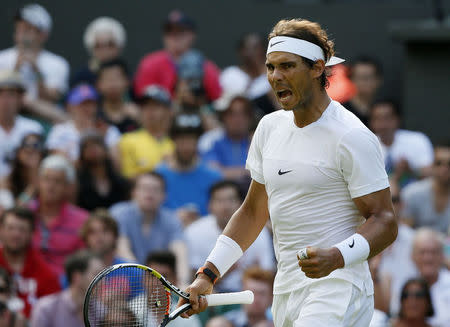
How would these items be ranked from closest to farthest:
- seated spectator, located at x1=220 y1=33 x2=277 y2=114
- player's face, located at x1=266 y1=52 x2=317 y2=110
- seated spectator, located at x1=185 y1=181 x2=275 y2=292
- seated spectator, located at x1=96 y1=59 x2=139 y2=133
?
player's face, located at x1=266 y1=52 x2=317 y2=110 < seated spectator, located at x1=185 y1=181 x2=275 y2=292 < seated spectator, located at x1=96 y1=59 x2=139 y2=133 < seated spectator, located at x1=220 y1=33 x2=277 y2=114

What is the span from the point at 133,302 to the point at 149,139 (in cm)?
455

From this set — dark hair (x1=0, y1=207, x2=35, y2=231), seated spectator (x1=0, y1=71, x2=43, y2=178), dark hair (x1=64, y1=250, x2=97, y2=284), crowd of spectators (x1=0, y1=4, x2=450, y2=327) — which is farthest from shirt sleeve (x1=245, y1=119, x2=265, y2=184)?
seated spectator (x1=0, y1=71, x2=43, y2=178)

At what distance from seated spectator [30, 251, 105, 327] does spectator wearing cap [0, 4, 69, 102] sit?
3252mm

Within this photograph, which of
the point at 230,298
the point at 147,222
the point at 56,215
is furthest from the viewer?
the point at 147,222

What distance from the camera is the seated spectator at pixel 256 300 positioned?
679 centimetres

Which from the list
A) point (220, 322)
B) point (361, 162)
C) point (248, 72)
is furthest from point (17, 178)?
point (361, 162)

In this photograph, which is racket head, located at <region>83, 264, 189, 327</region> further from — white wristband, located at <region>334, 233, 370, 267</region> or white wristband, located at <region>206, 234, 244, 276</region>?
white wristband, located at <region>334, 233, 370, 267</region>

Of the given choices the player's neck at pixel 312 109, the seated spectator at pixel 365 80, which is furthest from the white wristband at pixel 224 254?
the seated spectator at pixel 365 80

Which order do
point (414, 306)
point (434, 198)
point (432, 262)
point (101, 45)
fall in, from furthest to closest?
1. point (101, 45)
2. point (434, 198)
3. point (432, 262)
4. point (414, 306)

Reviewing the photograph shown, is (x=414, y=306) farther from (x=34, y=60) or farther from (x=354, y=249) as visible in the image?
(x=34, y=60)

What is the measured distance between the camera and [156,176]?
306 inches

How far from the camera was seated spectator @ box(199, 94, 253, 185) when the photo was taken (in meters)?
8.86

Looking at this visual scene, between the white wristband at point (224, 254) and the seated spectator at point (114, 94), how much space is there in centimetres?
497

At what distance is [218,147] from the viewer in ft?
29.3
